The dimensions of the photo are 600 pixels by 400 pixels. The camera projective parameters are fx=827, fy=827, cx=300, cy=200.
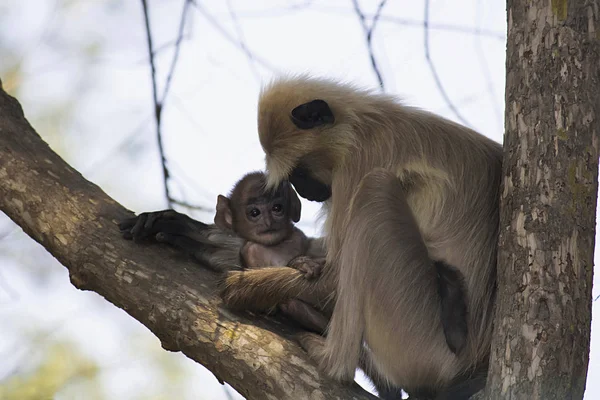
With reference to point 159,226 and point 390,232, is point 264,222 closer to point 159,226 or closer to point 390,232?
point 159,226

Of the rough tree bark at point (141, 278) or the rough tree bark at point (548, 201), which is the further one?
the rough tree bark at point (141, 278)

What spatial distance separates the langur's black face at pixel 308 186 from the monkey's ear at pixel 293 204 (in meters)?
0.25

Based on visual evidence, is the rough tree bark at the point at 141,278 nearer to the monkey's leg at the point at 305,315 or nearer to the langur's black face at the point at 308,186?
the monkey's leg at the point at 305,315

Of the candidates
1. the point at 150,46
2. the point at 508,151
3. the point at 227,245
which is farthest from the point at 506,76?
the point at 150,46

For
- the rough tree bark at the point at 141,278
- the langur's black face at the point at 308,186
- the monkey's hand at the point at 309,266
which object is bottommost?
the rough tree bark at the point at 141,278

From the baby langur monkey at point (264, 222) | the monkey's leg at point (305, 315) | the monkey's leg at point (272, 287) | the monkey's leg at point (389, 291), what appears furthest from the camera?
the baby langur monkey at point (264, 222)

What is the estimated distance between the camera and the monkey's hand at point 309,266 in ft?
13.5

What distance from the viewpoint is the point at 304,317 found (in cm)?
414

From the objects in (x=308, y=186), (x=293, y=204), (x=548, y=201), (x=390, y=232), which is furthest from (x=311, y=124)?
(x=548, y=201)

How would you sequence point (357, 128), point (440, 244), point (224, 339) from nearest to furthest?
point (224, 339), point (440, 244), point (357, 128)

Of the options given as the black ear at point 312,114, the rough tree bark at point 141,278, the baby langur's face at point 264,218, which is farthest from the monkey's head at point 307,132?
the rough tree bark at point 141,278

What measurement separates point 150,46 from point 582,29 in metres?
2.59

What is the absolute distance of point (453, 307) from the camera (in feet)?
12.8

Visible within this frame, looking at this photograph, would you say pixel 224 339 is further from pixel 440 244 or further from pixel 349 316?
pixel 440 244
